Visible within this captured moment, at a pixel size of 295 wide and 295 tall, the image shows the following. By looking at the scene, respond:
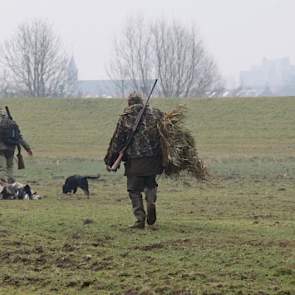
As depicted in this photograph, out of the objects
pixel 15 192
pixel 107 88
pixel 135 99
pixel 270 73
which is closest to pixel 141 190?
pixel 135 99

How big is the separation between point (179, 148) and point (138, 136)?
3.65 ft

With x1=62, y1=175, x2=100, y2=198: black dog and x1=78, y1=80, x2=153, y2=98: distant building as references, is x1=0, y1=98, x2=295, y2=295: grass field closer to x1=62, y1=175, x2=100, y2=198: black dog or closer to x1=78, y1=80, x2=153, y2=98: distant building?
Answer: x1=62, y1=175, x2=100, y2=198: black dog

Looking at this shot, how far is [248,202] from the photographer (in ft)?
50.9

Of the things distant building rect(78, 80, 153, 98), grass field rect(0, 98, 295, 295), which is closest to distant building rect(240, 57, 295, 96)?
distant building rect(78, 80, 153, 98)

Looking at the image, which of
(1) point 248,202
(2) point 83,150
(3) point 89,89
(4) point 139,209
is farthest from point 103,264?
(3) point 89,89

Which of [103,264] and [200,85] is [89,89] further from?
[103,264]

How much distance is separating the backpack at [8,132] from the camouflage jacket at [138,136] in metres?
6.00

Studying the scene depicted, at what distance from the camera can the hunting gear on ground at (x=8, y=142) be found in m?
16.3

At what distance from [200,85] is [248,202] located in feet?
219

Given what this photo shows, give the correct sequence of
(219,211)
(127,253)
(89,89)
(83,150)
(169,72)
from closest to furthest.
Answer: (127,253) → (219,211) → (83,150) → (169,72) → (89,89)

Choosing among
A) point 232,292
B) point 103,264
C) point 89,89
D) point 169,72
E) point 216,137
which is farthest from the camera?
→ point 89,89

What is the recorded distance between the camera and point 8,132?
16328mm

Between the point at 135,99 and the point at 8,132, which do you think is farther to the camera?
the point at 8,132

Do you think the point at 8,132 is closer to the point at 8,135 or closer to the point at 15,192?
the point at 8,135
